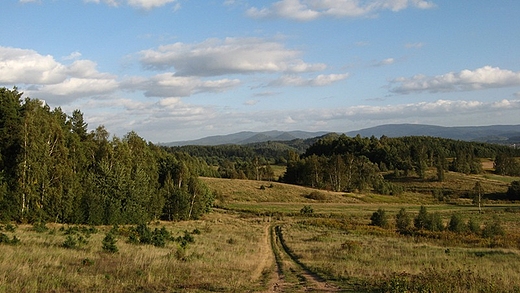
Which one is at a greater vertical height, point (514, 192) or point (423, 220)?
point (423, 220)

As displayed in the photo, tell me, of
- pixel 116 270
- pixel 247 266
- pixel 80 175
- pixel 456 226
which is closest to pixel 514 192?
pixel 456 226

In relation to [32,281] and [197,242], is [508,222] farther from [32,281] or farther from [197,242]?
[32,281]

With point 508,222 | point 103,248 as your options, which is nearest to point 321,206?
point 508,222

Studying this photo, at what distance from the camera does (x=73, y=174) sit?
134 ft

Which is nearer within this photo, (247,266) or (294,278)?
(294,278)

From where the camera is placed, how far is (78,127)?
167ft

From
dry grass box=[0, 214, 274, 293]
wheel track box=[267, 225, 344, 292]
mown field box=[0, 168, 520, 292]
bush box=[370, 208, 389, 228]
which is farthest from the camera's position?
bush box=[370, 208, 389, 228]

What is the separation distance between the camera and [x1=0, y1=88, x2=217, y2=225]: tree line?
36625mm

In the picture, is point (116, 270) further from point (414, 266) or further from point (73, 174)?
point (73, 174)

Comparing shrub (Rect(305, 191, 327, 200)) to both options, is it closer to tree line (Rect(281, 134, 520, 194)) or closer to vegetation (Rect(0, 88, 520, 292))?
vegetation (Rect(0, 88, 520, 292))

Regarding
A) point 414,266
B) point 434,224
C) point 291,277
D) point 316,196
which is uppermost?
point 291,277

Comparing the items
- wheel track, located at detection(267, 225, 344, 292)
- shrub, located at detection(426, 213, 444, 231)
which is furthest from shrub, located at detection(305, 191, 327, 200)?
wheel track, located at detection(267, 225, 344, 292)

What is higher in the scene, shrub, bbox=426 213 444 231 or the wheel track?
the wheel track

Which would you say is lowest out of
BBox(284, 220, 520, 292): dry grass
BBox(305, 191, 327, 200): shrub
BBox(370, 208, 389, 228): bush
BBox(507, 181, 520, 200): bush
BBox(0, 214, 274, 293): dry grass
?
BBox(507, 181, 520, 200): bush
